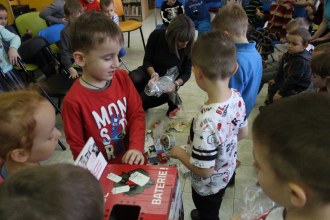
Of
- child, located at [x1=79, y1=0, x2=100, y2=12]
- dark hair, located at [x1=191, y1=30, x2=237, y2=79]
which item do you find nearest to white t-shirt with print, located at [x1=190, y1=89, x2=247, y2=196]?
dark hair, located at [x1=191, y1=30, x2=237, y2=79]

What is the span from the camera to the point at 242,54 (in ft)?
5.76

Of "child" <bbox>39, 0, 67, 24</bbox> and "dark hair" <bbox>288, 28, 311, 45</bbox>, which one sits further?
"child" <bbox>39, 0, 67, 24</bbox>

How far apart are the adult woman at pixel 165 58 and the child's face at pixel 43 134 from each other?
1.55 m

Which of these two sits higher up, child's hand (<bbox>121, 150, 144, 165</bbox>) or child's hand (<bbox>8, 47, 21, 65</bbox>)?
child's hand (<bbox>121, 150, 144, 165</bbox>)

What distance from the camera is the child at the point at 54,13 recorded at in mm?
3516

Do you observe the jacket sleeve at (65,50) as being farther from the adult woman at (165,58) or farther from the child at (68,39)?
the adult woman at (165,58)

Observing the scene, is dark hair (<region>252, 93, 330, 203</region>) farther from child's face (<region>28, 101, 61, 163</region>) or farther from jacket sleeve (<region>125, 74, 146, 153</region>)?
jacket sleeve (<region>125, 74, 146, 153</region>)

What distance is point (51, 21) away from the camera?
354 cm

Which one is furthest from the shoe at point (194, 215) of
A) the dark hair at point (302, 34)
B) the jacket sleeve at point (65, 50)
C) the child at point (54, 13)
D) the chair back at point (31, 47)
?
the child at point (54, 13)

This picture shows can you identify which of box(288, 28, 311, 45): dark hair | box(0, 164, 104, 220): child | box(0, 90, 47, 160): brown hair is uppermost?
box(0, 164, 104, 220): child

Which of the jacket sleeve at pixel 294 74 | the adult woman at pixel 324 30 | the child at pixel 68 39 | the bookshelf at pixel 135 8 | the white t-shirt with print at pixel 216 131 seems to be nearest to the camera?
the white t-shirt with print at pixel 216 131

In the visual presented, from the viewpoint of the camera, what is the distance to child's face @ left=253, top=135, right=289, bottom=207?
63 centimetres

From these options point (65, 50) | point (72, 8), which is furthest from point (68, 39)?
point (72, 8)

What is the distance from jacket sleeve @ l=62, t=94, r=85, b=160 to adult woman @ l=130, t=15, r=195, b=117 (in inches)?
51.6
